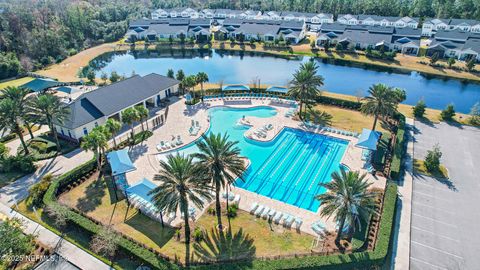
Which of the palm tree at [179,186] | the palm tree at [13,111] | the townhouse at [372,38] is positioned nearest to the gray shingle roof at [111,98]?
the palm tree at [13,111]

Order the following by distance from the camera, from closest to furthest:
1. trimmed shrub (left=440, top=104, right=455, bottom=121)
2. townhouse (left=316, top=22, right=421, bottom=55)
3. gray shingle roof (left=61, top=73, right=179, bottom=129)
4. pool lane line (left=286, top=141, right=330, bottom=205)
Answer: pool lane line (left=286, top=141, right=330, bottom=205)
gray shingle roof (left=61, top=73, right=179, bottom=129)
trimmed shrub (left=440, top=104, right=455, bottom=121)
townhouse (left=316, top=22, right=421, bottom=55)

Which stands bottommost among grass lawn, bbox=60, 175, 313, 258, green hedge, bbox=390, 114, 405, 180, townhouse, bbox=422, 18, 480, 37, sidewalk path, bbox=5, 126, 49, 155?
grass lawn, bbox=60, 175, 313, 258

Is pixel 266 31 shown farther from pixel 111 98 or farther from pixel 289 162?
pixel 289 162

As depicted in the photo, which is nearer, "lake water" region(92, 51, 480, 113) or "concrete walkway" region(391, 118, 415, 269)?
"concrete walkway" region(391, 118, 415, 269)

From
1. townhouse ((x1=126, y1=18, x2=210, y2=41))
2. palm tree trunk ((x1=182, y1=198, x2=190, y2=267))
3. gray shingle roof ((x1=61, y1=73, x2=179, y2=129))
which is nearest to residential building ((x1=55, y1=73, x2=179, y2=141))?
gray shingle roof ((x1=61, y1=73, x2=179, y2=129))

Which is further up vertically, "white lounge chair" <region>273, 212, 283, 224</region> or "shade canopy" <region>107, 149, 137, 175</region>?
"shade canopy" <region>107, 149, 137, 175</region>

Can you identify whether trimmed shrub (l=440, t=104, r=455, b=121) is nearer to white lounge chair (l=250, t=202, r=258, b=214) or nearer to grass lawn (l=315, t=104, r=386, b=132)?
grass lawn (l=315, t=104, r=386, b=132)
